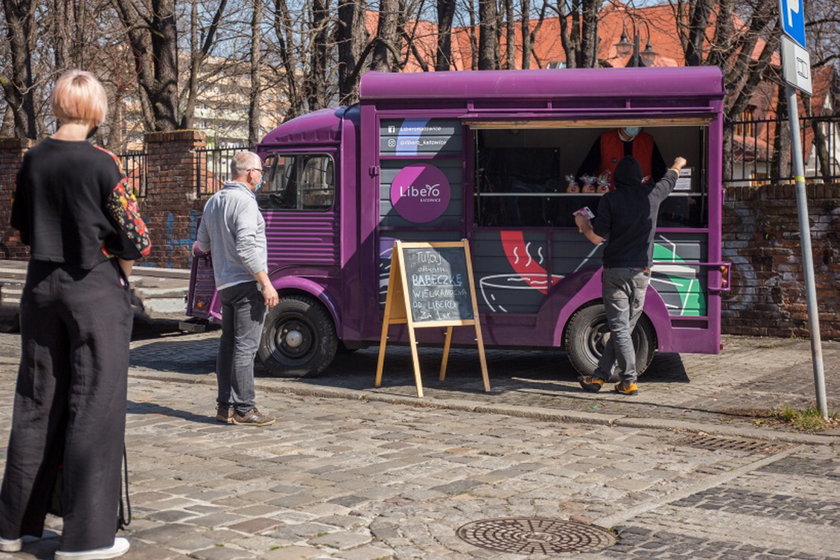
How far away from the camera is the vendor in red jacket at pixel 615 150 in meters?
10.7

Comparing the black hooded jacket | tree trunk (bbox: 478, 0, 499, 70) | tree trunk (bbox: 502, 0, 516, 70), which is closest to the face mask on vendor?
the black hooded jacket

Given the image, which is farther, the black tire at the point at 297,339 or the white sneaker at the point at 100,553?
the black tire at the point at 297,339

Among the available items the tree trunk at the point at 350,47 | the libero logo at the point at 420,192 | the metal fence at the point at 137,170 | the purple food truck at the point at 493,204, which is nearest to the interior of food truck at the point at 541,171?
the purple food truck at the point at 493,204

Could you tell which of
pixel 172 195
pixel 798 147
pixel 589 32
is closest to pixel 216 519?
pixel 798 147

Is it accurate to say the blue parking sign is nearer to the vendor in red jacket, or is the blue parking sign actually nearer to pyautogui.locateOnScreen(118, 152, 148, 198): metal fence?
the vendor in red jacket

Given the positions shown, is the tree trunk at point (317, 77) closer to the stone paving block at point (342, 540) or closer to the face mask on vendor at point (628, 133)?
the face mask on vendor at point (628, 133)

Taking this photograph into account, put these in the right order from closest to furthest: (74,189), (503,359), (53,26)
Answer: (74,189) → (503,359) → (53,26)

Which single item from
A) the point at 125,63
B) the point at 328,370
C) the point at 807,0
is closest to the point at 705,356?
the point at 328,370

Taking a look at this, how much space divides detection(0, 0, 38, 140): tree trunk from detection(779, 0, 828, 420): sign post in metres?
20.3

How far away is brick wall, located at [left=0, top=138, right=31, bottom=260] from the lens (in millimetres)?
24594

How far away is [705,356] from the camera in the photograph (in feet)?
41.1

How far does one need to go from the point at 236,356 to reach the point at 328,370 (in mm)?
3256

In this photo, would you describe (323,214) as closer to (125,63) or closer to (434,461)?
(434,461)

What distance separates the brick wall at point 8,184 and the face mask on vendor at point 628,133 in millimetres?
17257
